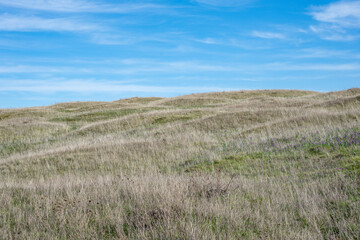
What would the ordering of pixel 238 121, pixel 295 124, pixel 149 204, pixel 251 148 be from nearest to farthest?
pixel 149 204, pixel 251 148, pixel 295 124, pixel 238 121

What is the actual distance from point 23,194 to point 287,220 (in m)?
7.63

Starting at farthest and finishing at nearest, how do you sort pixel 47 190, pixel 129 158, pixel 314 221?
pixel 129 158 < pixel 47 190 < pixel 314 221

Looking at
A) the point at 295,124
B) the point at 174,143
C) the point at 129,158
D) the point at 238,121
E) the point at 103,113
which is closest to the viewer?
the point at 129,158

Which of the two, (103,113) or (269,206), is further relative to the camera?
(103,113)

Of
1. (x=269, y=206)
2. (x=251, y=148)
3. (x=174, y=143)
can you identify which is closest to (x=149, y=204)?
(x=269, y=206)

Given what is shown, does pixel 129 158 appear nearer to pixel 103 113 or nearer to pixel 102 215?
pixel 102 215

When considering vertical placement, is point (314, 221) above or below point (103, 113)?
below

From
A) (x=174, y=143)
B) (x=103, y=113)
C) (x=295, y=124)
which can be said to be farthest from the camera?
(x=103, y=113)

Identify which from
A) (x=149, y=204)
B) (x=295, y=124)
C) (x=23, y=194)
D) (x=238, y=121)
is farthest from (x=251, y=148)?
(x=238, y=121)

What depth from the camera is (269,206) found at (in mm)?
6316

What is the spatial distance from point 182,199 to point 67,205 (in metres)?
2.76

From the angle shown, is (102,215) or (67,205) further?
(67,205)

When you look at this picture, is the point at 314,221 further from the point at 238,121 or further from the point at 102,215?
the point at 238,121

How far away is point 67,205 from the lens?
712 cm
